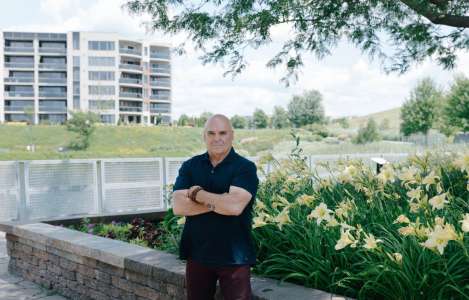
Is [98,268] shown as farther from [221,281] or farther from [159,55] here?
[159,55]

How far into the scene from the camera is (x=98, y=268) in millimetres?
4953

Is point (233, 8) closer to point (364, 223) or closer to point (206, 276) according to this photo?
point (364, 223)

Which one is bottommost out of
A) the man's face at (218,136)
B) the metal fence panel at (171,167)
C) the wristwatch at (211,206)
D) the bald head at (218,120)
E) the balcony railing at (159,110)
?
the metal fence panel at (171,167)

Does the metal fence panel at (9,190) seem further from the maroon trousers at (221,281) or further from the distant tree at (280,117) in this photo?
the distant tree at (280,117)

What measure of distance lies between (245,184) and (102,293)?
2.50 meters

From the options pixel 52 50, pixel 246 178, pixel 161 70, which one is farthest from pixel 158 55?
pixel 246 178

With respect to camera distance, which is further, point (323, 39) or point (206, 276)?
point (323, 39)

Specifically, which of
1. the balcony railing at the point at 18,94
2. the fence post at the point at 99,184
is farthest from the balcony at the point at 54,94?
the fence post at the point at 99,184

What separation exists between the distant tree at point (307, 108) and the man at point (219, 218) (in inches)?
2926

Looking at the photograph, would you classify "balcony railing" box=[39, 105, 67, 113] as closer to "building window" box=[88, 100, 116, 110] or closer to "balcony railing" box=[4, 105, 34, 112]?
"balcony railing" box=[4, 105, 34, 112]

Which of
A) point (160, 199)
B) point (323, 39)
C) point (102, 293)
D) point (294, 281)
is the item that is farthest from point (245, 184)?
point (160, 199)

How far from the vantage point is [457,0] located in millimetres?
8297

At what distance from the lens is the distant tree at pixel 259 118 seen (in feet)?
319

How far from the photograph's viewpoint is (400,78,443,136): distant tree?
176ft
